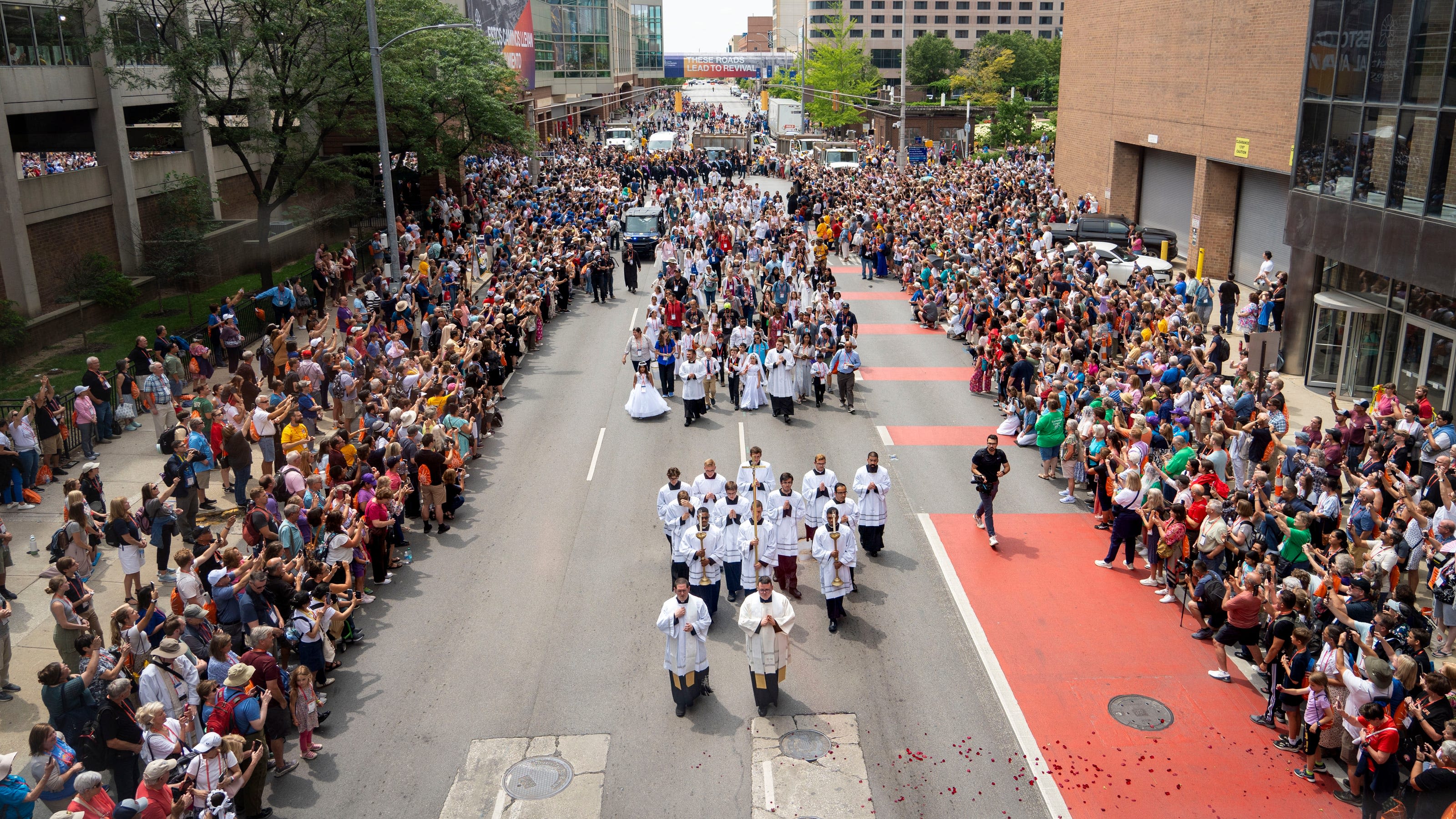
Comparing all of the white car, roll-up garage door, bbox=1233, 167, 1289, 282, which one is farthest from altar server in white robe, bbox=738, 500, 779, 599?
roll-up garage door, bbox=1233, 167, 1289, 282

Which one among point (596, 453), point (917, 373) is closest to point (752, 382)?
point (596, 453)

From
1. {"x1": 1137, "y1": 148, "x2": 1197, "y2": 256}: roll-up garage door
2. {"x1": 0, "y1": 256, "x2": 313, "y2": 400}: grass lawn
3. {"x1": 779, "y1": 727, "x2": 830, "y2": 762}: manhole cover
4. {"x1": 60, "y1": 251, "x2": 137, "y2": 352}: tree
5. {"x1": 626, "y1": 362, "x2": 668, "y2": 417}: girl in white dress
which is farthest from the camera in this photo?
{"x1": 1137, "y1": 148, "x2": 1197, "y2": 256}: roll-up garage door

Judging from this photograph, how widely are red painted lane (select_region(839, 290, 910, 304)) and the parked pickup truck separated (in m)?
5.53

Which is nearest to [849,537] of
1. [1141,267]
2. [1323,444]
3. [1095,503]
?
[1095,503]

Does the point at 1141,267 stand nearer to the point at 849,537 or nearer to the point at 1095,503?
the point at 1095,503

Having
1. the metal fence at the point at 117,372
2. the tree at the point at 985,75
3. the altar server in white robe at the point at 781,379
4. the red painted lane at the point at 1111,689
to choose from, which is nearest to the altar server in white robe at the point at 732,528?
the red painted lane at the point at 1111,689

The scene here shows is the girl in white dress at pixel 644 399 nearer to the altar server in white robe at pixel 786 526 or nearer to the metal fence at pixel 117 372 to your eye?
the altar server in white robe at pixel 786 526

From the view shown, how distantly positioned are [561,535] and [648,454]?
378 cm

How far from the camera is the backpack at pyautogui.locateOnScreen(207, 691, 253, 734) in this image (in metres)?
9.27

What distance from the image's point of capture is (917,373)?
2430cm

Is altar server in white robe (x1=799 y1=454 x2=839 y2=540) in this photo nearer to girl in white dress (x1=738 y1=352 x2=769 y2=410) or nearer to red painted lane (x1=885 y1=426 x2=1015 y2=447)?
red painted lane (x1=885 y1=426 x2=1015 y2=447)

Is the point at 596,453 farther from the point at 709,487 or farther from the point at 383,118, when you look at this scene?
the point at 383,118

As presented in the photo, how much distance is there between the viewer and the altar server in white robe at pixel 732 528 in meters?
12.9

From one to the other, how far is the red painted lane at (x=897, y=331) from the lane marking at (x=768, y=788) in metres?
18.8
